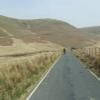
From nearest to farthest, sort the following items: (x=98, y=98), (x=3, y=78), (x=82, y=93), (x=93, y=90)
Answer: (x=98, y=98) → (x=82, y=93) → (x=93, y=90) → (x=3, y=78)

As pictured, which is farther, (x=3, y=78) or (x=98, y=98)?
(x=3, y=78)

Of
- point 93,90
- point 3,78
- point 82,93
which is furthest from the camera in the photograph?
point 3,78

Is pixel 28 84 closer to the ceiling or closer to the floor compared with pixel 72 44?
closer to the ceiling

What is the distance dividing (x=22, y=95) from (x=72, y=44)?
160 meters

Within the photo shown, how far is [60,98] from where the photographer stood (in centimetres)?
1259

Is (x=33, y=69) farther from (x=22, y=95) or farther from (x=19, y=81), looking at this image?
(x=22, y=95)

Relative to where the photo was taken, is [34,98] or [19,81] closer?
[34,98]

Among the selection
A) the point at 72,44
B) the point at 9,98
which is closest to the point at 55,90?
the point at 9,98

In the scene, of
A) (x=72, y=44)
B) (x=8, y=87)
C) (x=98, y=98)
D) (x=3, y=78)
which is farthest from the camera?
(x=72, y=44)

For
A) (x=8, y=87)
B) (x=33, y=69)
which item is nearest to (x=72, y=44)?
(x=33, y=69)

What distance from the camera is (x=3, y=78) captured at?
17.9 meters

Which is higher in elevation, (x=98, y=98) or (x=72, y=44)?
(x=98, y=98)

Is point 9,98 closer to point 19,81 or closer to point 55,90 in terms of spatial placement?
point 55,90

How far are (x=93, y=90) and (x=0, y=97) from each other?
4.21m
